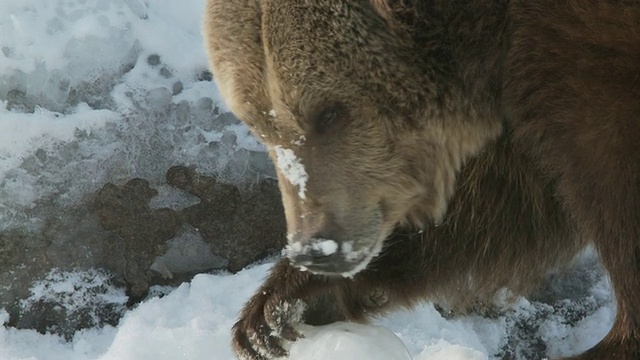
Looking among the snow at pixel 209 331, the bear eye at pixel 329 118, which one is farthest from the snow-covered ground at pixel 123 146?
the bear eye at pixel 329 118

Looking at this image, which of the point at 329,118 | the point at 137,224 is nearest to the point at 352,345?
the point at 329,118

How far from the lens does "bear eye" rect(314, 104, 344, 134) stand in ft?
9.89

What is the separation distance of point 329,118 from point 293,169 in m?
0.19

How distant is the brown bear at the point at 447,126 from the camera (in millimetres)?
2754

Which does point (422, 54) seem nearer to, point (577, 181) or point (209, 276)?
point (577, 181)

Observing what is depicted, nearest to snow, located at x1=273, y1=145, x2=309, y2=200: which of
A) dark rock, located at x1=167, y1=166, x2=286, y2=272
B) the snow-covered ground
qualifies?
the snow-covered ground

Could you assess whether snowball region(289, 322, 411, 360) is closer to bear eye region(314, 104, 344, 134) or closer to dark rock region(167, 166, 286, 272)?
bear eye region(314, 104, 344, 134)

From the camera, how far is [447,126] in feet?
10.2

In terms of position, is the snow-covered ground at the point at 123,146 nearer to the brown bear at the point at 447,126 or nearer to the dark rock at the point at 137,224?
the dark rock at the point at 137,224

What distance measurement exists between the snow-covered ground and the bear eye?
149cm

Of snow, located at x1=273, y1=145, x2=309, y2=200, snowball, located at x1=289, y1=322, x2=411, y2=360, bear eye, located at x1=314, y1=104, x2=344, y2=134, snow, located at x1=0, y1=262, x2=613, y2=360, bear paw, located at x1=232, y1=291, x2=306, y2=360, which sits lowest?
snow, located at x1=0, y1=262, x2=613, y2=360

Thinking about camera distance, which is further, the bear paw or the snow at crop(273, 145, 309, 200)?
the bear paw

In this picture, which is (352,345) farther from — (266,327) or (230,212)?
(230,212)

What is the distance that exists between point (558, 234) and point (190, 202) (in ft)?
6.16
